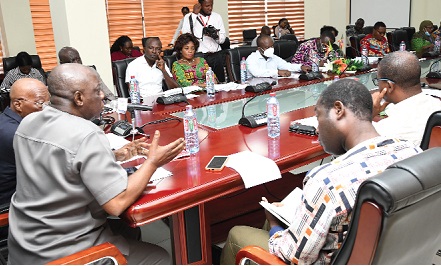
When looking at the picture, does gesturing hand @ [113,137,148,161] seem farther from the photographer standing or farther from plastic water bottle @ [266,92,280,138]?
the photographer standing

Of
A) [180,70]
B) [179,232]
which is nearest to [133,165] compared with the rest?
[179,232]

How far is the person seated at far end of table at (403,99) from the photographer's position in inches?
73.8

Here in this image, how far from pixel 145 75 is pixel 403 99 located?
2.42 meters

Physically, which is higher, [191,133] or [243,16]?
[243,16]

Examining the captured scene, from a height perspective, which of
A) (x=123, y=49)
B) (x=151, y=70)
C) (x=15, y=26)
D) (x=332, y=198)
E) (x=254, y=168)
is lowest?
(x=254, y=168)

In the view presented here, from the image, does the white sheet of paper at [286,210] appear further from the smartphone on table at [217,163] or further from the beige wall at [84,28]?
the beige wall at [84,28]

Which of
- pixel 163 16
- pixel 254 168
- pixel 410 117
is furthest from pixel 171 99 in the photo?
pixel 163 16

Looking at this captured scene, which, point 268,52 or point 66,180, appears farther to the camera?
point 268,52

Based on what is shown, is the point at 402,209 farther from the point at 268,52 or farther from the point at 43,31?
the point at 43,31

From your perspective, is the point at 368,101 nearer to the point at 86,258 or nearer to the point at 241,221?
the point at 86,258

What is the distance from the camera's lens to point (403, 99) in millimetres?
2016

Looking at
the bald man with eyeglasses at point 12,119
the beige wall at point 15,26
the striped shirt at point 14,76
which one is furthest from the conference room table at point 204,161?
the beige wall at point 15,26

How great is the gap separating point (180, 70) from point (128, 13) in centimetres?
434

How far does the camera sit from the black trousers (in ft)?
16.1
